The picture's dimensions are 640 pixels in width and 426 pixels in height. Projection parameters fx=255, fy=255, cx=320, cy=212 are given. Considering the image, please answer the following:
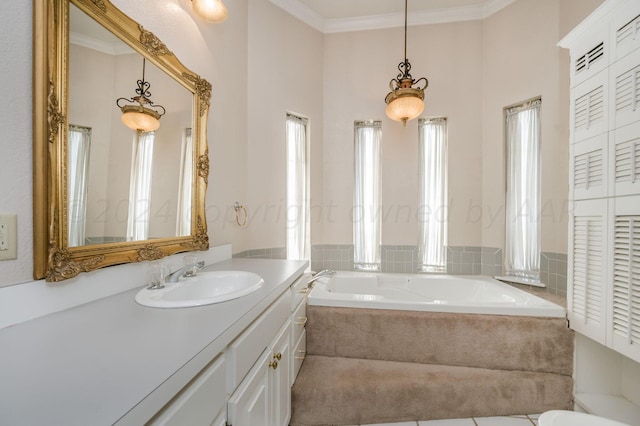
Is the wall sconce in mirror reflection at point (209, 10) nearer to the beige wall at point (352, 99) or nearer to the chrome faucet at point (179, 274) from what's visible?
the beige wall at point (352, 99)

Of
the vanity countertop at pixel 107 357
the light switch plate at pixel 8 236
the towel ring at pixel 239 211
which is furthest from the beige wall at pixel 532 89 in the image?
the light switch plate at pixel 8 236

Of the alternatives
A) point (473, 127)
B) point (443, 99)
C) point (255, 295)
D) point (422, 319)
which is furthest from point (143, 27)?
point (473, 127)

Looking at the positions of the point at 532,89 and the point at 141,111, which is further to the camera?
the point at 532,89

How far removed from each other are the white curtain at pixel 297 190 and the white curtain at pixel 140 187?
1.52 m

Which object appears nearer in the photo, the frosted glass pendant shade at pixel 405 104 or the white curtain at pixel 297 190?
the frosted glass pendant shade at pixel 405 104

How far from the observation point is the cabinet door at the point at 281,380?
1.17 metres

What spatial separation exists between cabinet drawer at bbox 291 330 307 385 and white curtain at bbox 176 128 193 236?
0.96 m

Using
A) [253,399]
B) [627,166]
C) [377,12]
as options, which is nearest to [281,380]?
[253,399]

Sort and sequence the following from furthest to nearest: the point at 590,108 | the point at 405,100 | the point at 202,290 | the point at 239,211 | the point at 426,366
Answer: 1. the point at 405,100
2. the point at 239,211
3. the point at 426,366
4. the point at 590,108
5. the point at 202,290

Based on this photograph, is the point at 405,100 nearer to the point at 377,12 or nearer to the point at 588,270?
the point at 377,12

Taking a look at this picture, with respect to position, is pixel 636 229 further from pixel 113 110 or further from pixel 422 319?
pixel 113 110

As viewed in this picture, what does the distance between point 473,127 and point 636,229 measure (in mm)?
1757

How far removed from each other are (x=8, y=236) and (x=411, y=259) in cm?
288

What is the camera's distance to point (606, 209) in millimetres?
1433
